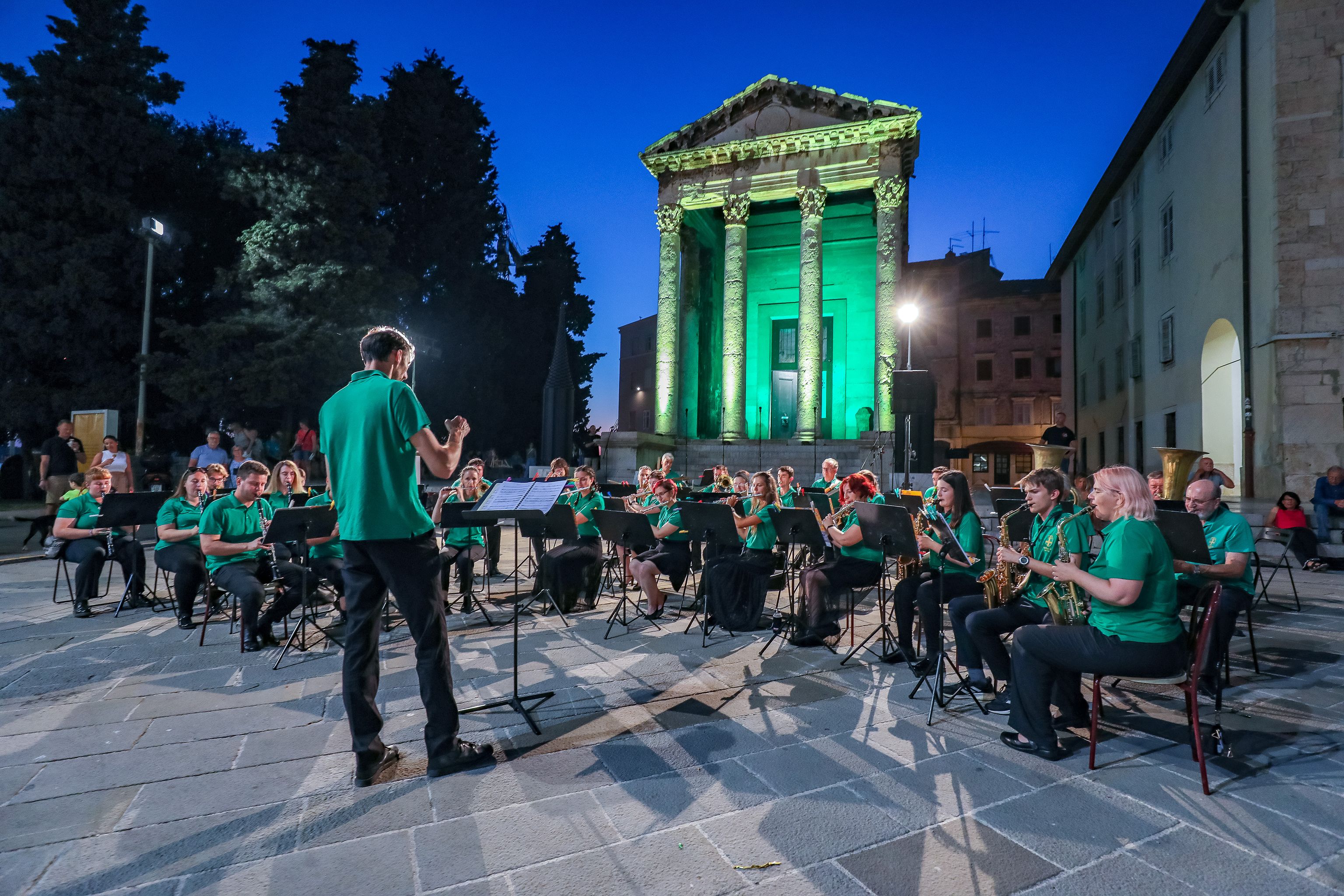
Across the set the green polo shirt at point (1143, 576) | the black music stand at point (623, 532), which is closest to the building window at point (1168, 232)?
the black music stand at point (623, 532)

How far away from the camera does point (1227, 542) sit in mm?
4844

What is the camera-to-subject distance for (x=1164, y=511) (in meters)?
4.65

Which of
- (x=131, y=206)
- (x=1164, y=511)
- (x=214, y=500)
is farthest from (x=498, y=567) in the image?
(x=131, y=206)

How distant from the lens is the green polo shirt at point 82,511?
280 inches

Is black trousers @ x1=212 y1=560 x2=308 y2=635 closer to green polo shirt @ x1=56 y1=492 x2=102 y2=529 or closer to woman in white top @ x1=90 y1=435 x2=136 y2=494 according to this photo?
green polo shirt @ x1=56 y1=492 x2=102 y2=529

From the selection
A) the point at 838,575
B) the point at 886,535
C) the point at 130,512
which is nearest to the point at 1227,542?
the point at 886,535

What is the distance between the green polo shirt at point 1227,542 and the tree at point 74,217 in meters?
24.5

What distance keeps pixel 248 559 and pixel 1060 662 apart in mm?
6186

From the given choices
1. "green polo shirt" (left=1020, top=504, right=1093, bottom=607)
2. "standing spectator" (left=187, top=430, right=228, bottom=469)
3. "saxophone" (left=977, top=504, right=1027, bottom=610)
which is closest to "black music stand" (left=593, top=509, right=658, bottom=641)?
"saxophone" (left=977, top=504, right=1027, bottom=610)

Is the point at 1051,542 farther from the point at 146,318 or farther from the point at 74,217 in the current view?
the point at 74,217

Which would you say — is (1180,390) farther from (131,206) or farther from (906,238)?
(131,206)

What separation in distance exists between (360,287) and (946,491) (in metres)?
20.0

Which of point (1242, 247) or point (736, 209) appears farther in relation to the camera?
point (736, 209)

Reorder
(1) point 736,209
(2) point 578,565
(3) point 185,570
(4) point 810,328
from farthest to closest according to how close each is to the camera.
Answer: (1) point 736,209 < (4) point 810,328 < (2) point 578,565 < (3) point 185,570
